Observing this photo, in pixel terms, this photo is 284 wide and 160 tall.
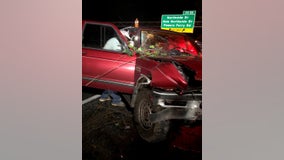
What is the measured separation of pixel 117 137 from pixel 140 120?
7.7 inches

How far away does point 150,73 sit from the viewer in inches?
80.7

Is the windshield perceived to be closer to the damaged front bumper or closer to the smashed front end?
the smashed front end

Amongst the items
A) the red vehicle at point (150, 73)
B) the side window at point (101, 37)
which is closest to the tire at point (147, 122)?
the red vehicle at point (150, 73)

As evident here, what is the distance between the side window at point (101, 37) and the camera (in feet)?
6.81

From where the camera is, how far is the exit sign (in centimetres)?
195

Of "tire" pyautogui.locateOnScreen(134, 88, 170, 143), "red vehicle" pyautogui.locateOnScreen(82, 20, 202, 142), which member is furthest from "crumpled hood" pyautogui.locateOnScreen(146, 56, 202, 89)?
"tire" pyautogui.locateOnScreen(134, 88, 170, 143)

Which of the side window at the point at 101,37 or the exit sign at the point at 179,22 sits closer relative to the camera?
the exit sign at the point at 179,22

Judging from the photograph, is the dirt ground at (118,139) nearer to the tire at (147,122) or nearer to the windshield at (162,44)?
the tire at (147,122)

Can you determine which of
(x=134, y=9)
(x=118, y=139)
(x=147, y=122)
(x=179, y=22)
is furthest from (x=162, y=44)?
(x=118, y=139)

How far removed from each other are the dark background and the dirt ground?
60 cm

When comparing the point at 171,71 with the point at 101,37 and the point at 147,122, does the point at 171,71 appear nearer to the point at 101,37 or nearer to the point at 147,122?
→ the point at 147,122

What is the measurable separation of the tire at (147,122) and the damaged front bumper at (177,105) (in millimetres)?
30

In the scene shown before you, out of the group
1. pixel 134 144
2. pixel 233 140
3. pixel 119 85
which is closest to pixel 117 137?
pixel 134 144

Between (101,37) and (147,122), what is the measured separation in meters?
0.66
